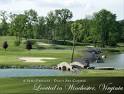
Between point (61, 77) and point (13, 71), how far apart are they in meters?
1.46

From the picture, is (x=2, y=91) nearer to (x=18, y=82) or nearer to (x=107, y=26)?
(x=18, y=82)

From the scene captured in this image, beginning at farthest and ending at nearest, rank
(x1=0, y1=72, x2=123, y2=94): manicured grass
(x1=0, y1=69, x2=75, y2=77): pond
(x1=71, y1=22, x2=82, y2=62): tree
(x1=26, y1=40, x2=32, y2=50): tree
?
1. (x1=71, y1=22, x2=82, y2=62): tree
2. (x1=26, y1=40, x2=32, y2=50): tree
3. (x1=0, y1=69, x2=75, y2=77): pond
4. (x1=0, y1=72, x2=123, y2=94): manicured grass

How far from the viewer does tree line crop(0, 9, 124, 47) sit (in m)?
12.7

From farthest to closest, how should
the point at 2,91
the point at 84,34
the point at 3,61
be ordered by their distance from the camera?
the point at 84,34 < the point at 3,61 < the point at 2,91

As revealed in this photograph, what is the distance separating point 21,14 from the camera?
12.8 meters

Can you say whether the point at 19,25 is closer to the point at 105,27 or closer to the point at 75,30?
the point at 75,30

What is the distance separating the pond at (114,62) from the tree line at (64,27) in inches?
17.8

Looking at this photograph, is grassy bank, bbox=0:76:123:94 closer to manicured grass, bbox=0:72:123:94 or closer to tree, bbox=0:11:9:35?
manicured grass, bbox=0:72:123:94

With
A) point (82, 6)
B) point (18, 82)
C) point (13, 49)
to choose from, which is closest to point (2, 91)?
point (18, 82)

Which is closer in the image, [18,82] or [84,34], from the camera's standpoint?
[18,82]

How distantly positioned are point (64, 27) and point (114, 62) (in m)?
1.99

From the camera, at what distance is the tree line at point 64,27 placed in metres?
12.7

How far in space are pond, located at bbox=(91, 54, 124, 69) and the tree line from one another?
0.45 m

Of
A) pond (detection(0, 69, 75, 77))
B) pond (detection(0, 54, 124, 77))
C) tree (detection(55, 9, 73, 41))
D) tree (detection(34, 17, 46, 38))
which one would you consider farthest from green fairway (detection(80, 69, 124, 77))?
tree (detection(34, 17, 46, 38))
